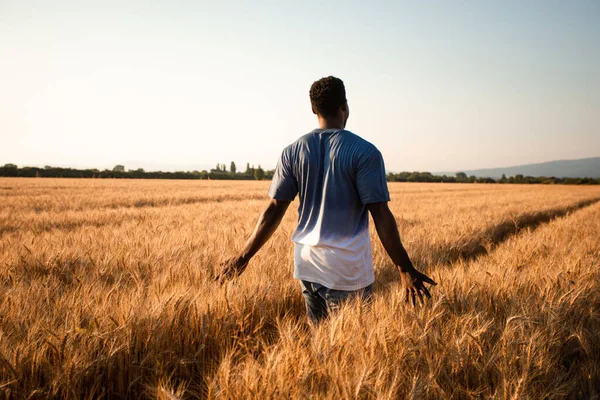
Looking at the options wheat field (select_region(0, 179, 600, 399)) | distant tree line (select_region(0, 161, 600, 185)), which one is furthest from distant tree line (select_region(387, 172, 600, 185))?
wheat field (select_region(0, 179, 600, 399))

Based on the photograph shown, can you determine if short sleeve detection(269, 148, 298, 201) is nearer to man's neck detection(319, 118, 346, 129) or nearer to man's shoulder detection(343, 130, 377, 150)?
man's neck detection(319, 118, 346, 129)

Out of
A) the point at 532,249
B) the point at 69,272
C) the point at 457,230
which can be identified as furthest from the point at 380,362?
the point at 457,230

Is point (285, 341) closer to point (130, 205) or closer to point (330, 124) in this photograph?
point (330, 124)

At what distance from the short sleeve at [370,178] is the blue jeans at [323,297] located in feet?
2.06

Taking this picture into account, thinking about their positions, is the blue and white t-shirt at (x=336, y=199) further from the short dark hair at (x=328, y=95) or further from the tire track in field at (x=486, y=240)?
the tire track in field at (x=486, y=240)

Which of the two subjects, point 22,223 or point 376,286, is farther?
point 22,223

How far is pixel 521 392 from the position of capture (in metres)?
1.25

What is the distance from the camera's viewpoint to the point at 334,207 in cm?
206

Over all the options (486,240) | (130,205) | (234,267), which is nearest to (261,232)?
(234,267)

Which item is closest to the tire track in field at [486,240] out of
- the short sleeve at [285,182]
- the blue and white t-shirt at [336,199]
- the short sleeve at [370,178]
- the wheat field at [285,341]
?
the wheat field at [285,341]

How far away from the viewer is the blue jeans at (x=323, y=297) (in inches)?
81.6

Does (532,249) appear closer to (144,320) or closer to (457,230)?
(457,230)

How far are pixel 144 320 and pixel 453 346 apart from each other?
156cm

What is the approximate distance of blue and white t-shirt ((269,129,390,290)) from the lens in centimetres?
195
